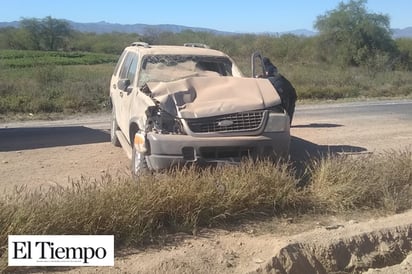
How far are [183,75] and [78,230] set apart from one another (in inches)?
145

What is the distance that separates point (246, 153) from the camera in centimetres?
634

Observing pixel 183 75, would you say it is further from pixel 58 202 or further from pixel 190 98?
pixel 58 202

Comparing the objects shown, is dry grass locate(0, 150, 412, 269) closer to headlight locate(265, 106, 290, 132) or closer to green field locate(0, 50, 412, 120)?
headlight locate(265, 106, 290, 132)

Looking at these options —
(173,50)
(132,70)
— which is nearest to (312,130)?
(173,50)

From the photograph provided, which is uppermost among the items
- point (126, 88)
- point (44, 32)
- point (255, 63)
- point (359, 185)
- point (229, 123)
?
point (44, 32)

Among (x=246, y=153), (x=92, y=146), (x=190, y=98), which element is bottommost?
(x=92, y=146)


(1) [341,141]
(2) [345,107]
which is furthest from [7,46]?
(1) [341,141]

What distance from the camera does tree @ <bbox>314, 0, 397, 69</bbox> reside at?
45000mm

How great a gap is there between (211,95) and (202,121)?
0.57 meters

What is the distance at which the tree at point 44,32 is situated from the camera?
3174 inches

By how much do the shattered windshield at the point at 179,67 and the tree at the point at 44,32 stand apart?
77.7 m

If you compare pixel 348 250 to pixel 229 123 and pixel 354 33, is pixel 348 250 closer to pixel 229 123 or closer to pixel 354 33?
pixel 229 123

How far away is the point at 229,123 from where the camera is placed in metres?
6.36

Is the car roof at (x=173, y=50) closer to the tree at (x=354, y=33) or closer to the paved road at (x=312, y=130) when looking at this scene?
the paved road at (x=312, y=130)
